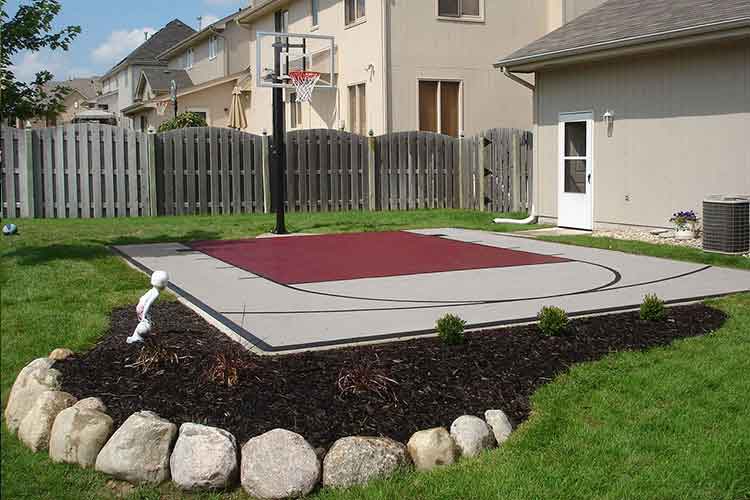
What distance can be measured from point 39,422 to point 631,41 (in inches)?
462

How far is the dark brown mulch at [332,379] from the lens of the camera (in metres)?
4.78

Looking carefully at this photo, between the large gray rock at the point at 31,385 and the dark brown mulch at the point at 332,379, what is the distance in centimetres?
11

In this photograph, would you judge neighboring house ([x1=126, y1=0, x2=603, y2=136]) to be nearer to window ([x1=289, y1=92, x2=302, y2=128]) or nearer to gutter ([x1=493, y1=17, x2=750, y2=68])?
window ([x1=289, y1=92, x2=302, y2=128])

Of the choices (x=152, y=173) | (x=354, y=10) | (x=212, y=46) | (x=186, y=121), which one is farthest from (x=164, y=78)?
(x=152, y=173)

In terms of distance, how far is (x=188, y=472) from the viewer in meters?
4.24

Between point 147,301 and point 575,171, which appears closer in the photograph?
point 147,301

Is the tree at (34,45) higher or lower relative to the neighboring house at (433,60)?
lower

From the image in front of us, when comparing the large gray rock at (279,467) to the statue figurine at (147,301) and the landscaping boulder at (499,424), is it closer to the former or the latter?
the landscaping boulder at (499,424)

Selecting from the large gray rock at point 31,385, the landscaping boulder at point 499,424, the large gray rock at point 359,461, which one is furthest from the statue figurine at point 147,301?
the landscaping boulder at point 499,424

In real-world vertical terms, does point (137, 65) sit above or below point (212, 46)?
above

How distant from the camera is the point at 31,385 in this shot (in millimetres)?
4723

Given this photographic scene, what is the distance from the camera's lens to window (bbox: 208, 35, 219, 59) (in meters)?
36.5

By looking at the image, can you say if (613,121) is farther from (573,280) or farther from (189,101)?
(189,101)

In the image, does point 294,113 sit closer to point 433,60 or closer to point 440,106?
point 440,106
